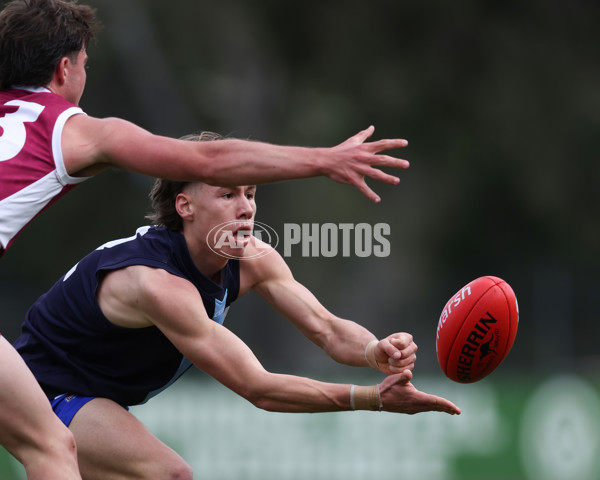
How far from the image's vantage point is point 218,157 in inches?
163

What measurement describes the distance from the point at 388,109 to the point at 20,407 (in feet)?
54.9

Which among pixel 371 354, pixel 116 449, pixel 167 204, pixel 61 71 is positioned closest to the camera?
pixel 61 71

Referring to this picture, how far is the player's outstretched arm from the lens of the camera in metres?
4.05

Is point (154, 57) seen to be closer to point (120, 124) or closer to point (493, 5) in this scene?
point (493, 5)

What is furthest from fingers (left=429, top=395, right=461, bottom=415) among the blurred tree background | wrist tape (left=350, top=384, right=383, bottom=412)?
the blurred tree background

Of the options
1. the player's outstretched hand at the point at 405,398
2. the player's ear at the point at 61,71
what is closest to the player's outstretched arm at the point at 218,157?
the player's ear at the point at 61,71

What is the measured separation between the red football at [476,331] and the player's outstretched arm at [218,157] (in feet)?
5.05

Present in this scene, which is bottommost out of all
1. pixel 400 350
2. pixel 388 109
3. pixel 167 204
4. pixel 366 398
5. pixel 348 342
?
pixel 388 109

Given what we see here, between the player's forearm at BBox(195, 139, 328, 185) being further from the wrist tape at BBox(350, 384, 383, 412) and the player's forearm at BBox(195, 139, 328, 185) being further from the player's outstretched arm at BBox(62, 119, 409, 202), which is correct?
the wrist tape at BBox(350, 384, 383, 412)

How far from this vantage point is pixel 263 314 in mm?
17312

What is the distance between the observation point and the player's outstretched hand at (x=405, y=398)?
4605mm

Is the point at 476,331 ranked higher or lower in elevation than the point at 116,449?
higher

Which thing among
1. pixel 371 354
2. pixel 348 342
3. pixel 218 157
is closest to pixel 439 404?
pixel 371 354

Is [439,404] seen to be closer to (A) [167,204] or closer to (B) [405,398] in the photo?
(B) [405,398]
